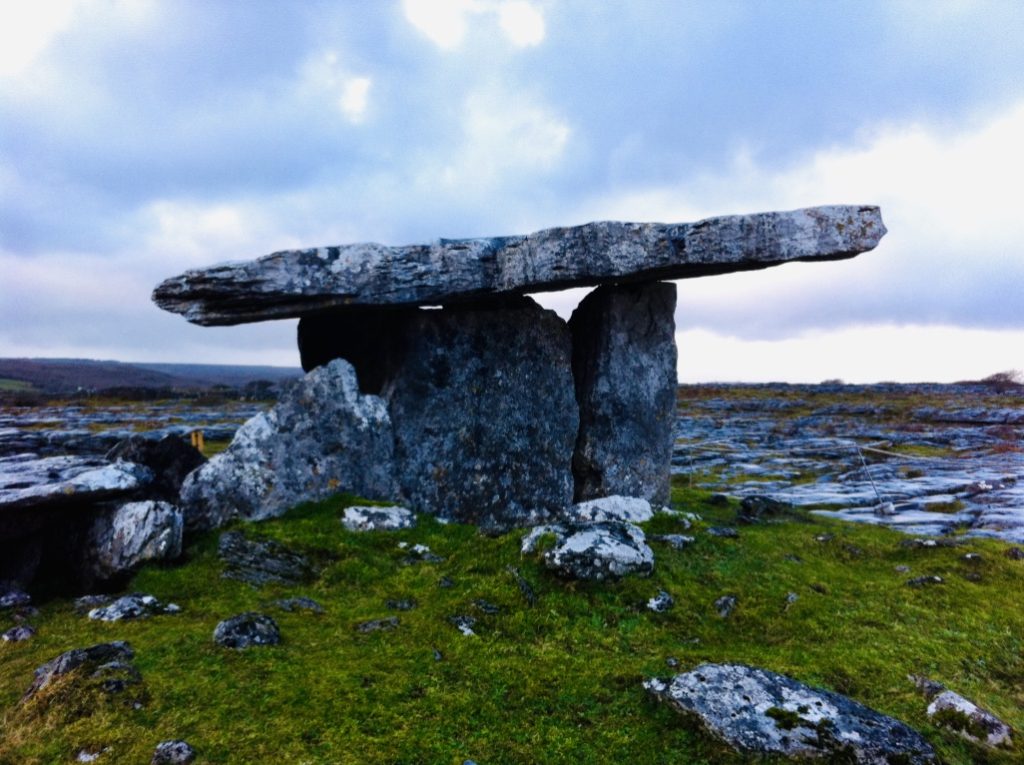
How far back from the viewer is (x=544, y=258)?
1297cm

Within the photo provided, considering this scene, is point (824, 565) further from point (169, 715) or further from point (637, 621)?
point (169, 715)

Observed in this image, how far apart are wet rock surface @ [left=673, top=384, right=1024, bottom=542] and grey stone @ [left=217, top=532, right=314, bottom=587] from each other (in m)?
12.5

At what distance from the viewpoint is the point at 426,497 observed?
546 inches

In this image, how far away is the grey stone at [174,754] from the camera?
5.43 m

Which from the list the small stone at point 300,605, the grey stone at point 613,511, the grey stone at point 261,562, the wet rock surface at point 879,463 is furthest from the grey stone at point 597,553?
the wet rock surface at point 879,463

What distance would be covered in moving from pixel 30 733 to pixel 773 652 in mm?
7120

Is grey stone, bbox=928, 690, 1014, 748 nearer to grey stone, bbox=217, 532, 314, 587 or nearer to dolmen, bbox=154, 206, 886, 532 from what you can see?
grey stone, bbox=217, 532, 314, 587

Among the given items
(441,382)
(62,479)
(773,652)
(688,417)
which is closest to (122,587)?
(62,479)

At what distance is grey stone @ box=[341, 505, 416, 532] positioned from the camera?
11.4 metres

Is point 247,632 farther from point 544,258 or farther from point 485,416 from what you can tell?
point 544,258

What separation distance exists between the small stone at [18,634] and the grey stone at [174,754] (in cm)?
351

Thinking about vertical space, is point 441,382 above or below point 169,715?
above

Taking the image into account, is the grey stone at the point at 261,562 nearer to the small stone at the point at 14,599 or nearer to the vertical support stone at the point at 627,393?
the small stone at the point at 14,599

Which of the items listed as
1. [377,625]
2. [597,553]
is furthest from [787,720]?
[377,625]
